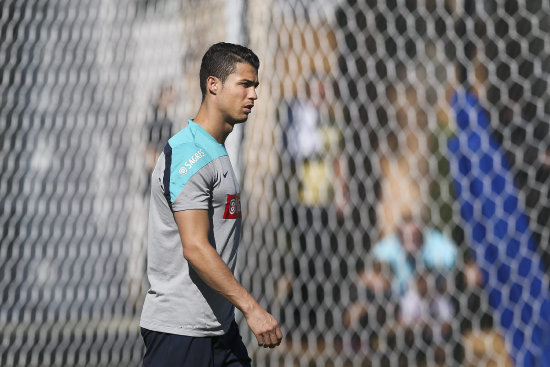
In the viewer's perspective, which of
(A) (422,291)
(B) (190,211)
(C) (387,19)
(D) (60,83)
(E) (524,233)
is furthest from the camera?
(D) (60,83)

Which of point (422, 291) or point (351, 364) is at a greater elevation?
point (422, 291)

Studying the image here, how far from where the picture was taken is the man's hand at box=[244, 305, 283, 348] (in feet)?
4.20

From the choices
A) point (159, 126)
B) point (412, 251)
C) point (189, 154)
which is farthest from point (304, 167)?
point (189, 154)

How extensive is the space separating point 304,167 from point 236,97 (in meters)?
1.63

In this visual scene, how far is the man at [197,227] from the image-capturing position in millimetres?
1377

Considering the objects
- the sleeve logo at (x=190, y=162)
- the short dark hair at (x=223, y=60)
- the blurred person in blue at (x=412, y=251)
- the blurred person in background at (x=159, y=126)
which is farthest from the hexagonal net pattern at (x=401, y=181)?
the sleeve logo at (x=190, y=162)

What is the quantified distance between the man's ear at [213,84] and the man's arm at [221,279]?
13.5 inches

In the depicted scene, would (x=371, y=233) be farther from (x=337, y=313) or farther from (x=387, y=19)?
(x=387, y=19)

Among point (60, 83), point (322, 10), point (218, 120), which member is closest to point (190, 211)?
point (218, 120)

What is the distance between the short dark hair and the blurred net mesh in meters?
1.25

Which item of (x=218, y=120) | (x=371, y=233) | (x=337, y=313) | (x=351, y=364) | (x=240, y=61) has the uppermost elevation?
(x=240, y=61)

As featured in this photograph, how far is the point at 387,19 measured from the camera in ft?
10.1

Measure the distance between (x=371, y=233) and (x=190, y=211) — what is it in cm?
180

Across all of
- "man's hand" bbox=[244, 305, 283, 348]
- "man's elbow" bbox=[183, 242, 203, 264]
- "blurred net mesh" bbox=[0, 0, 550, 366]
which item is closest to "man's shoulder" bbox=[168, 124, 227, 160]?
"man's elbow" bbox=[183, 242, 203, 264]
